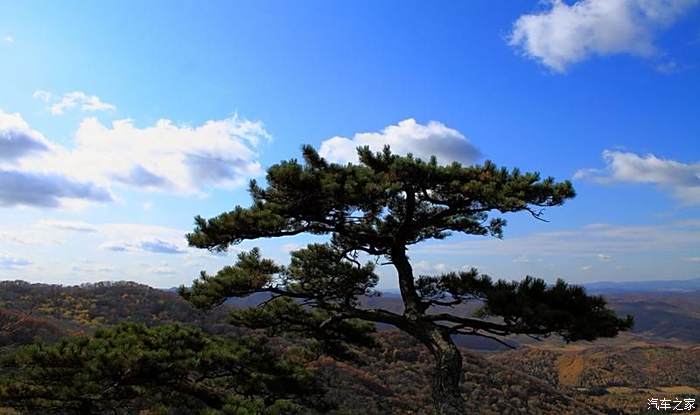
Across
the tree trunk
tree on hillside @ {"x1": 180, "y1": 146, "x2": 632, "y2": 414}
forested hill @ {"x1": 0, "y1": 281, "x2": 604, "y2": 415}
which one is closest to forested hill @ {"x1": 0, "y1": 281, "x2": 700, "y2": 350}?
forested hill @ {"x1": 0, "y1": 281, "x2": 604, "y2": 415}

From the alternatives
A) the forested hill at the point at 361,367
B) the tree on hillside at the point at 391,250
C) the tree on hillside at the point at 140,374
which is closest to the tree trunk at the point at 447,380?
A: the tree on hillside at the point at 391,250

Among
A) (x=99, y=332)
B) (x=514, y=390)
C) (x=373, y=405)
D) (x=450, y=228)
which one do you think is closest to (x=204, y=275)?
(x=99, y=332)

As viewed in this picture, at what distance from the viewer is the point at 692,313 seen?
A: 192m

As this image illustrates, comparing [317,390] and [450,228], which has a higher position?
[450,228]

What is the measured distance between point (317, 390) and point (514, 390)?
29581mm

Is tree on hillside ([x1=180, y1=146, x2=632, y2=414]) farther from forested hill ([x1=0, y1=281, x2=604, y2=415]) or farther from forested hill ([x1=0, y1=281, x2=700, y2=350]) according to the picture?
forested hill ([x1=0, y1=281, x2=700, y2=350])

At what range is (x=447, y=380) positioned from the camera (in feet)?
26.9

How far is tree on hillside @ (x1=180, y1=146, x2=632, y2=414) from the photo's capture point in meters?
8.05

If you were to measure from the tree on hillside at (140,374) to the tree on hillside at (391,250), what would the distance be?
1155 millimetres

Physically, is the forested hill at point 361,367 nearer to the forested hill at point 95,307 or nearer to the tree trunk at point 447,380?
the forested hill at point 95,307

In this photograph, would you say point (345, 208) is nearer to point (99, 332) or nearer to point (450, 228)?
point (450, 228)

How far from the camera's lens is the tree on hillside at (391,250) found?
8.05m

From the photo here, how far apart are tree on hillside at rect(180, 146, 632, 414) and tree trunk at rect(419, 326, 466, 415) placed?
17mm

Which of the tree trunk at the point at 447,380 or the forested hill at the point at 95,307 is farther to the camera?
the forested hill at the point at 95,307
